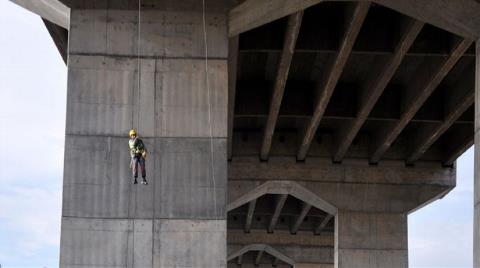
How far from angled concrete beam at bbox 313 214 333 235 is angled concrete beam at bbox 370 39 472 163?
36.8 feet

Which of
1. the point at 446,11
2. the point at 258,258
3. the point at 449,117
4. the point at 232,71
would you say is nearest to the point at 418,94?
the point at 449,117

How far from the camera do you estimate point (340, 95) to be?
32.1 metres

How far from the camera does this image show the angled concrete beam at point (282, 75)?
23.4 m

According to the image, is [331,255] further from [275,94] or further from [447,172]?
[275,94]

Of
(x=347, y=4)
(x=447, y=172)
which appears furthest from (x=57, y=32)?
(x=447, y=172)

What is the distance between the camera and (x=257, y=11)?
2109 centimetres

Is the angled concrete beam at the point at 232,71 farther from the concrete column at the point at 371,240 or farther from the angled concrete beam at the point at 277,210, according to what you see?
the angled concrete beam at the point at 277,210

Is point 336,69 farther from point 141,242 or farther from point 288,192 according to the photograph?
point 288,192

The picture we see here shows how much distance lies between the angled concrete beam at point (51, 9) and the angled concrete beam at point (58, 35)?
177 cm

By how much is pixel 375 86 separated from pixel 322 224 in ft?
73.1

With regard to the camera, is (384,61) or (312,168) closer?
(384,61)

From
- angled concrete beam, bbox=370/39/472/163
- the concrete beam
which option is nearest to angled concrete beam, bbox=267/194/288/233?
the concrete beam

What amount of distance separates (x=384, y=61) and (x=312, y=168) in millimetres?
10189

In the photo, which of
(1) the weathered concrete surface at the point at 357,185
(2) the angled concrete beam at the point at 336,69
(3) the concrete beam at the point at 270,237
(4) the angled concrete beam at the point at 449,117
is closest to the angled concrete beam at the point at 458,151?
(1) the weathered concrete surface at the point at 357,185
